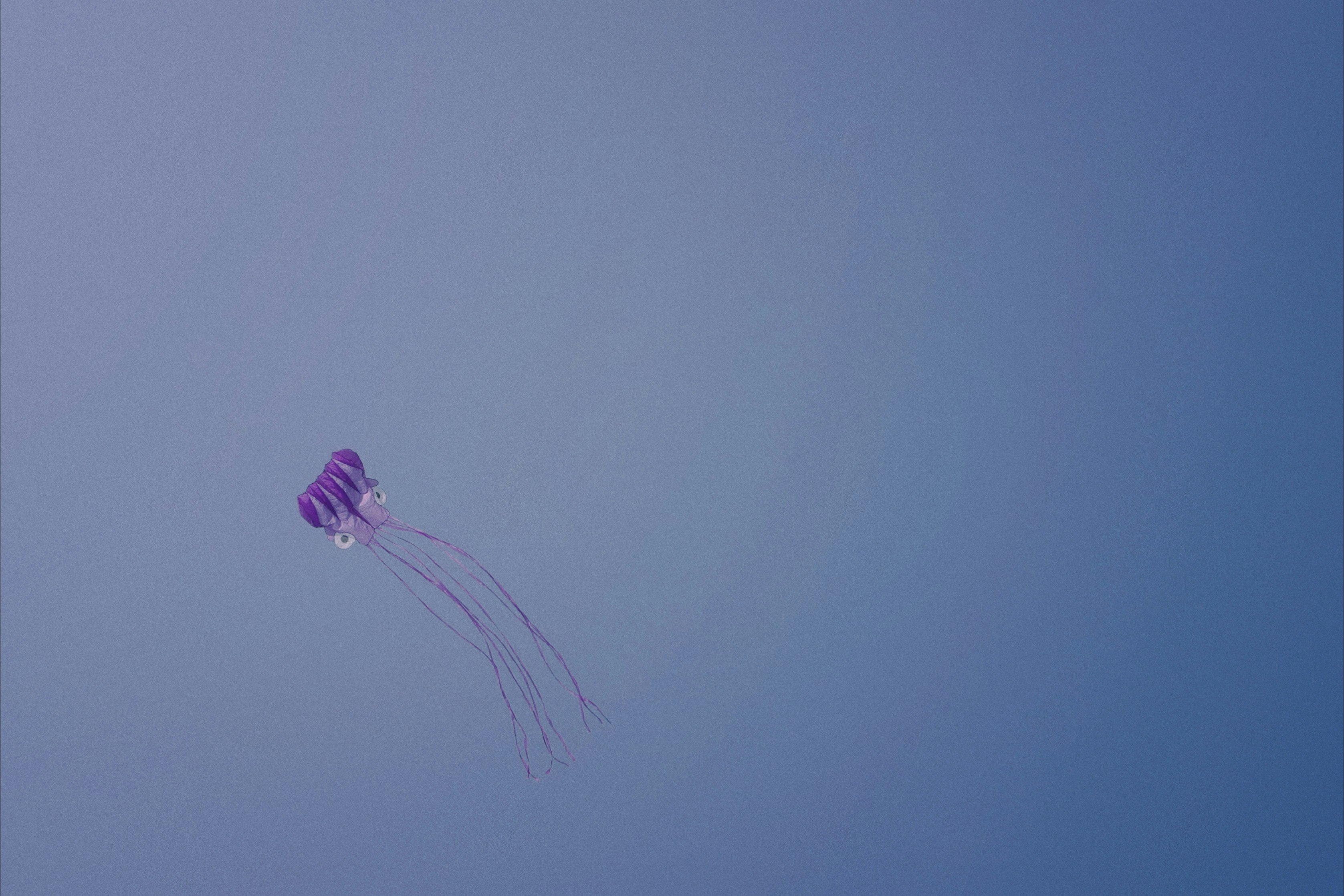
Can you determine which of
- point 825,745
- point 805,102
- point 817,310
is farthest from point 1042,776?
point 805,102

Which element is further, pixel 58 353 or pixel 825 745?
pixel 825 745

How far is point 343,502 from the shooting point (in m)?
1.51

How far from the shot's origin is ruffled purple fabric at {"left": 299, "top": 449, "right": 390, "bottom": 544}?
4.85 feet

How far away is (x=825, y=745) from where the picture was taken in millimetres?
1812

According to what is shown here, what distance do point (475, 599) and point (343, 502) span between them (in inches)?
14.9

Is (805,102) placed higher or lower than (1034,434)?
higher

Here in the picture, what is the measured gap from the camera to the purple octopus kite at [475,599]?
1.57 metres

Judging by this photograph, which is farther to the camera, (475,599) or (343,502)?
(475,599)

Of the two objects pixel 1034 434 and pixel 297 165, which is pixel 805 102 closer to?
pixel 1034 434

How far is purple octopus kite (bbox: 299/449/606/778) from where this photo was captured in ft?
5.16

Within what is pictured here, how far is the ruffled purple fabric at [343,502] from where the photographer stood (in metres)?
1.48

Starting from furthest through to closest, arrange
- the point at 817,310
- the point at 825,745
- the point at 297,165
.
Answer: the point at 825,745 → the point at 817,310 → the point at 297,165

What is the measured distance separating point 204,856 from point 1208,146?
2.91 m

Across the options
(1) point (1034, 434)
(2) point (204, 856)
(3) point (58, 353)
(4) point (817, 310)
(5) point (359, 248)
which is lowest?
(2) point (204, 856)
